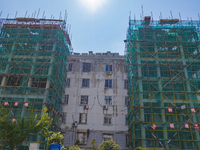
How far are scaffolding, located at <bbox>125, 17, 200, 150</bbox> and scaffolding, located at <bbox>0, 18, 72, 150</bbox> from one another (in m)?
9.91

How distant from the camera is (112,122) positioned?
26.9 meters

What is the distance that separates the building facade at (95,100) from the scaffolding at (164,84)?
3.44m

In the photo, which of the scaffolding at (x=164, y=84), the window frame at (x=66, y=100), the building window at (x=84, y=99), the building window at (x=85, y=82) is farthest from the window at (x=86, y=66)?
the scaffolding at (x=164, y=84)

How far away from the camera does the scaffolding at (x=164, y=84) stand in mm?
20750

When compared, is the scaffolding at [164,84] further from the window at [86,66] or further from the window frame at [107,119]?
the window at [86,66]

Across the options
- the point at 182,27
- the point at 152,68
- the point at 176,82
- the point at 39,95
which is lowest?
the point at 39,95

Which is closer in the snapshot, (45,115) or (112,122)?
(45,115)

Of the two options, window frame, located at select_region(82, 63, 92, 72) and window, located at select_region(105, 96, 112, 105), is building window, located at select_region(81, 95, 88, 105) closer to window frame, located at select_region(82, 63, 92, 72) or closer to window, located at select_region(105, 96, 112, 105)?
window, located at select_region(105, 96, 112, 105)

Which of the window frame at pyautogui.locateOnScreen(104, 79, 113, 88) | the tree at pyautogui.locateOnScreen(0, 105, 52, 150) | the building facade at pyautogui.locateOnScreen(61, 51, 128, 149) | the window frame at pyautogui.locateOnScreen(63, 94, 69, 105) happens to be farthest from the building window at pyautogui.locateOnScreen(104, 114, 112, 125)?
the tree at pyautogui.locateOnScreen(0, 105, 52, 150)

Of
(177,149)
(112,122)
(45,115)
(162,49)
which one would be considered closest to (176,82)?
(162,49)

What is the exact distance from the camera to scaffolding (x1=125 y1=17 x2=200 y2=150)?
20750 millimetres

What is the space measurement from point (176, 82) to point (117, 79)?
30.3 ft

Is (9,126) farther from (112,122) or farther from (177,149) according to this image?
(177,149)

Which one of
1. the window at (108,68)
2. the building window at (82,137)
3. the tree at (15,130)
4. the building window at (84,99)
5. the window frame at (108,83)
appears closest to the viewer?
the tree at (15,130)
